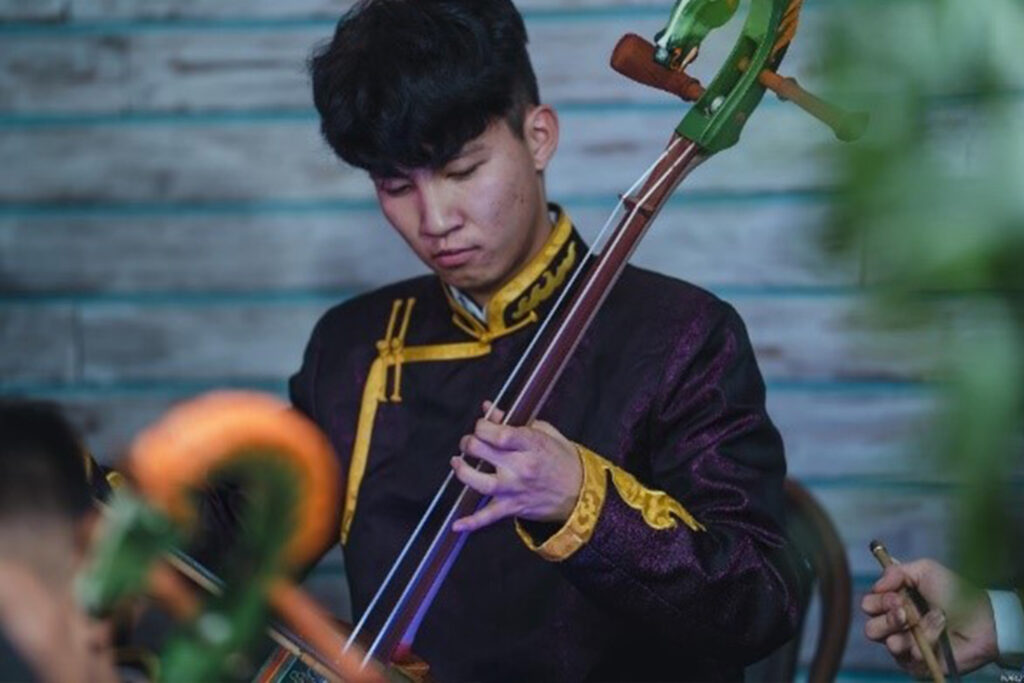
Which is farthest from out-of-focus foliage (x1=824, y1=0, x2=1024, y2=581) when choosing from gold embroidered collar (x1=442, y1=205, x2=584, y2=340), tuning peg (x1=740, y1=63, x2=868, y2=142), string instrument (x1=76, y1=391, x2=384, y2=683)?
gold embroidered collar (x1=442, y1=205, x2=584, y2=340)

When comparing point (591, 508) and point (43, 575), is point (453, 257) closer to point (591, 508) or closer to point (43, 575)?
point (591, 508)

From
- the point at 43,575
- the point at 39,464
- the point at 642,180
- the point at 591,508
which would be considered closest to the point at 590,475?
the point at 591,508

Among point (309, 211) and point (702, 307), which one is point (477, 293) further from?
A: point (309, 211)

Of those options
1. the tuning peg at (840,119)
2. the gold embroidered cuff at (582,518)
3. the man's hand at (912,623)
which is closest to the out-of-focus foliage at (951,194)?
the tuning peg at (840,119)

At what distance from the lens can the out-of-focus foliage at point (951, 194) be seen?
538 millimetres

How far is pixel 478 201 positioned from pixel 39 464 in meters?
1.09

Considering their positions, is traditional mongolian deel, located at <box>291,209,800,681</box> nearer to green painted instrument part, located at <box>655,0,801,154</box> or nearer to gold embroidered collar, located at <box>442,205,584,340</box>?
gold embroidered collar, located at <box>442,205,584,340</box>

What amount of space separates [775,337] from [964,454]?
2.22 meters

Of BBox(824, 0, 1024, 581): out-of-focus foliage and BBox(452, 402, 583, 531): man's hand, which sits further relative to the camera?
BBox(452, 402, 583, 531): man's hand

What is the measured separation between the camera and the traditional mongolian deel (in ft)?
5.46

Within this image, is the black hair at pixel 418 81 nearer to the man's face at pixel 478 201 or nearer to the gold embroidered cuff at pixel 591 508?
the man's face at pixel 478 201

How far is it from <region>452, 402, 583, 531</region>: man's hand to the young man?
2.2 inches

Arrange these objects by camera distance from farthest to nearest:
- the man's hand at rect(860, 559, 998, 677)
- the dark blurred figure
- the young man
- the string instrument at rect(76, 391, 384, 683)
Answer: the young man
the man's hand at rect(860, 559, 998, 677)
the dark blurred figure
the string instrument at rect(76, 391, 384, 683)

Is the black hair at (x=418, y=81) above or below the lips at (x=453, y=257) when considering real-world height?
above
